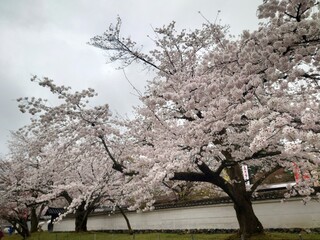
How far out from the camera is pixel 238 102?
6.77 metres

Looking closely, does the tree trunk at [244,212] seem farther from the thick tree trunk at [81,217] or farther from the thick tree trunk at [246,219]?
the thick tree trunk at [81,217]

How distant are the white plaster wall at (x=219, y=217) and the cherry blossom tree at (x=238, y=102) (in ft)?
8.19

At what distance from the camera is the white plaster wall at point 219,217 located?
1238 cm

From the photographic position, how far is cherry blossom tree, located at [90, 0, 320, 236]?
540 centimetres

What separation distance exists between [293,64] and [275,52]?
27.4 inches

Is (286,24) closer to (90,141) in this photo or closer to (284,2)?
(284,2)

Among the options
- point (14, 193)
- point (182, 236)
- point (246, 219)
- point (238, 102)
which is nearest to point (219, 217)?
point (182, 236)

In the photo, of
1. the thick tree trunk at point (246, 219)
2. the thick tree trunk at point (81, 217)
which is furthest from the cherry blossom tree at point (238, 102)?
the thick tree trunk at point (81, 217)

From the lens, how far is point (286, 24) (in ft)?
17.2

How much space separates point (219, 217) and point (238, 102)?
10.6m

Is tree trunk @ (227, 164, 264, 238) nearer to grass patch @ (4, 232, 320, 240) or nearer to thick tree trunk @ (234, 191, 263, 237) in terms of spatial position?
thick tree trunk @ (234, 191, 263, 237)

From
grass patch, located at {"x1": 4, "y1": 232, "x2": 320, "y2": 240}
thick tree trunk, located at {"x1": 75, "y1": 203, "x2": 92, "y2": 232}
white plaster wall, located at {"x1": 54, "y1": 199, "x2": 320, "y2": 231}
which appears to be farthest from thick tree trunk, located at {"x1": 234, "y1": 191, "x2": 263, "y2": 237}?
thick tree trunk, located at {"x1": 75, "y1": 203, "x2": 92, "y2": 232}

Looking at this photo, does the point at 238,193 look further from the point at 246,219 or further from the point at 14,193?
the point at 14,193

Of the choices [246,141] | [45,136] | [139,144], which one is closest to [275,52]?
[246,141]
